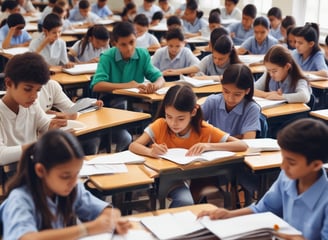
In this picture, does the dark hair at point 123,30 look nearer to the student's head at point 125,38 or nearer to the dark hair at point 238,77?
the student's head at point 125,38

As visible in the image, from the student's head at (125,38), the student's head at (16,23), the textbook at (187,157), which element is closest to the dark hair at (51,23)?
the student's head at (16,23)

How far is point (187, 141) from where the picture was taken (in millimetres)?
2922

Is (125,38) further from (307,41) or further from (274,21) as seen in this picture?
(274,21)

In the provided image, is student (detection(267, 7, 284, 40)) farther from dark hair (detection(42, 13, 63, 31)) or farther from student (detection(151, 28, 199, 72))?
dark hair (detection(42, 13, 63, 31))

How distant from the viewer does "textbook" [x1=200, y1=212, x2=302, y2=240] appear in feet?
5.97

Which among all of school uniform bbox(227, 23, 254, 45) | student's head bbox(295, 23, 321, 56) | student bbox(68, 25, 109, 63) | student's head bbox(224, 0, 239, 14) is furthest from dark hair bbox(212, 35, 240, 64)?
student's head bbox(224, 0, 239, 14)

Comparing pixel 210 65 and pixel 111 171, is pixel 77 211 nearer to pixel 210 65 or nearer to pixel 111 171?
pixel 111 171

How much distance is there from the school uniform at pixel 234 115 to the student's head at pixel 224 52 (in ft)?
3.81

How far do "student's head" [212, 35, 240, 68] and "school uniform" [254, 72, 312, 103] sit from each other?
15.3 inches

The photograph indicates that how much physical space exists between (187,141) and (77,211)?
1060mm

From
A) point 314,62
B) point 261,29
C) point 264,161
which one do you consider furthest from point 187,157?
point 261,29

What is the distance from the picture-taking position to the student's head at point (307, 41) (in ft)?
16.3

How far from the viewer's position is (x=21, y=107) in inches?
113

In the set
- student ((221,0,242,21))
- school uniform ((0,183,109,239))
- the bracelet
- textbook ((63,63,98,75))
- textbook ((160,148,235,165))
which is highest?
student ((221,0,242,21))
